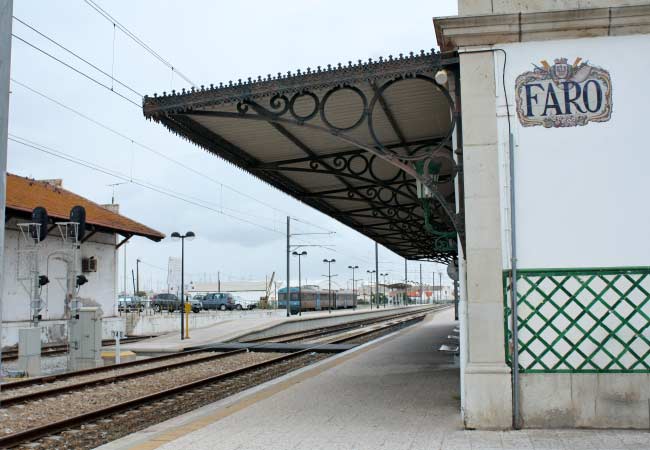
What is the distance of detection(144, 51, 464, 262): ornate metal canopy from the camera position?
25.1 feet

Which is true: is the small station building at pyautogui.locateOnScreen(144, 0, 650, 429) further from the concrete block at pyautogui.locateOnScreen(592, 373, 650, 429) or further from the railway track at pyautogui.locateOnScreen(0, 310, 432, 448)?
the railway track at pyautogui.locateOnScreen(0, 310, 432, 448)

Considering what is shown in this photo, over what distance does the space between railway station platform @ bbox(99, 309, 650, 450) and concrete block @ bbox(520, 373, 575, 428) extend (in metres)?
0.15

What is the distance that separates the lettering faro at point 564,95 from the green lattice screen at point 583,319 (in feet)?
5.10

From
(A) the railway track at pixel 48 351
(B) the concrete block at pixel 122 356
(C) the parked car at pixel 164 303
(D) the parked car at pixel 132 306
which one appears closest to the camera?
(B) the concrete block at pixel 122 356

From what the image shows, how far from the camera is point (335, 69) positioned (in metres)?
7.79

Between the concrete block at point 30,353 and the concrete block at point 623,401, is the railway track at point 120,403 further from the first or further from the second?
the concrete block at point 623,401

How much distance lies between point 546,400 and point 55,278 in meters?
22.0

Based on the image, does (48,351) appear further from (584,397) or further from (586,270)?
(586,270)

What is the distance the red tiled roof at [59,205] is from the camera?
23.7m

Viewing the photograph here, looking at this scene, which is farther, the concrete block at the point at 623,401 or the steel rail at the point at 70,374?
the steel rail at the point at 70,374

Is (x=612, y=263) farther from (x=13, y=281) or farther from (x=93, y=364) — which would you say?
(x=13, y=281)

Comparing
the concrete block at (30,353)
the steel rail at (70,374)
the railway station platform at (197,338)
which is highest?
the concrete block at (30,353)

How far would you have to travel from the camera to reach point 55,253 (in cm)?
2156

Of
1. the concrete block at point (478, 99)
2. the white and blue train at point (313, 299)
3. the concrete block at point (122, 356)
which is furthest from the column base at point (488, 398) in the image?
the white and blue train at point (313, 299)
